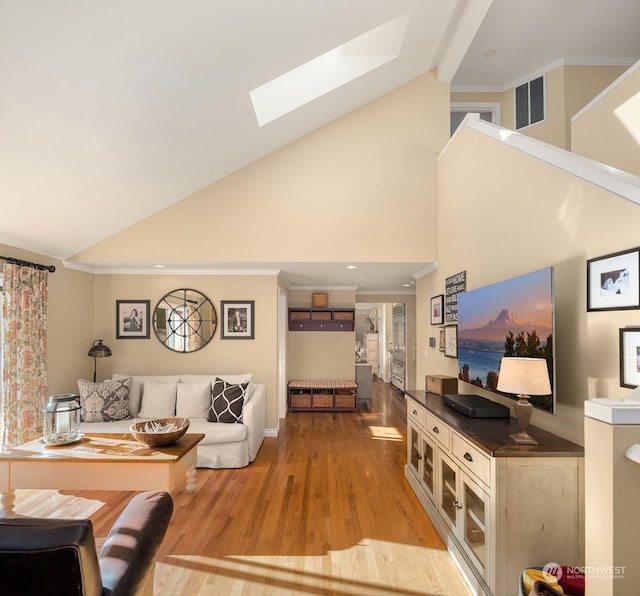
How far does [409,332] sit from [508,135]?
5603 mm

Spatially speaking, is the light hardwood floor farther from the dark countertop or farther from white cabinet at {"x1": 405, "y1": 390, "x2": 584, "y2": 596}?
the dark countertop

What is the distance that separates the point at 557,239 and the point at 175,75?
2.66 metres

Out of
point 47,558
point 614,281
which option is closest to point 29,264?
point 47,558

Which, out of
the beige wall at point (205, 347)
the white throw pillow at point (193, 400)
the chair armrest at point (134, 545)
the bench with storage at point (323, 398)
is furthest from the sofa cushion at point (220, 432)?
the bench with storage at point (323, 398)

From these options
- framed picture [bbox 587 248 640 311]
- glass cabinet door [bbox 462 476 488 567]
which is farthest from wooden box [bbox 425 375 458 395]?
framed picture [bbox 587 248 640 311]

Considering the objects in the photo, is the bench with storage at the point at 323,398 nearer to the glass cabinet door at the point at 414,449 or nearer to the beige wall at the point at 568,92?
the glass cabinet door at the point at 414,449

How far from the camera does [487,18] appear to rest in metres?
4.21

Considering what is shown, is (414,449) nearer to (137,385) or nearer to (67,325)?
(137,385)

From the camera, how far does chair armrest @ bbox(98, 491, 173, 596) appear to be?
130 cm

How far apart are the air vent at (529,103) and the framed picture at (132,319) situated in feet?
18.9

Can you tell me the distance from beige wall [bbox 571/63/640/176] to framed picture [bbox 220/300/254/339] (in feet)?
12.7

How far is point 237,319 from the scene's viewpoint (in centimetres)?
509

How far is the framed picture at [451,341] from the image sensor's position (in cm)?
374

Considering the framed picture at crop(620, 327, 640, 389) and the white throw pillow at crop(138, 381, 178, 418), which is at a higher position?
the framed picture at crop(620, 327, 640, 389)
